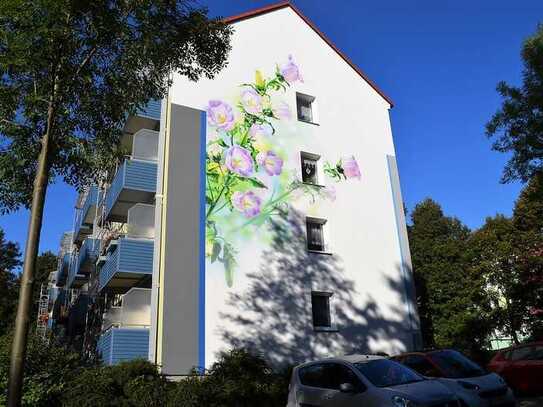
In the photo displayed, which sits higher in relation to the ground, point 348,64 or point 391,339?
point 348,64

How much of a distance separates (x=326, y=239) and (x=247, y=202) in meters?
4.00

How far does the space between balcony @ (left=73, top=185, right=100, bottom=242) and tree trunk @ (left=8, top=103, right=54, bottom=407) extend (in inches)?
610

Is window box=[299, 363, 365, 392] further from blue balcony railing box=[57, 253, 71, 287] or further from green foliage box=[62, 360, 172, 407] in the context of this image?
blue balcony railing box=[57, 253, 71, 287]

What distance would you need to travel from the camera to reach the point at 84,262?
80.0 ft

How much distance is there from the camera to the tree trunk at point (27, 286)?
7.24 metres

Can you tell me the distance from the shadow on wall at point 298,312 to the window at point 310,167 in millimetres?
2290

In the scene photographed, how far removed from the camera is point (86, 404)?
11.4 metres

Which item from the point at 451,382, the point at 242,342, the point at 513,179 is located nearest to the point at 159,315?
the point at 242,342

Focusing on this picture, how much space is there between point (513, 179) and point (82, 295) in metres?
19.7

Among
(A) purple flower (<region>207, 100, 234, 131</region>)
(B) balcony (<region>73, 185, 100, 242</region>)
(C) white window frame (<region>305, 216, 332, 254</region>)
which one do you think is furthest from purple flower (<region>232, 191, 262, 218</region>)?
(B) balcony (<region>73, 185, 100, 242</region>)

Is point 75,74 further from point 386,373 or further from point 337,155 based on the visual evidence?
point 337,155

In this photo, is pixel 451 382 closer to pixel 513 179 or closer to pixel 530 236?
pixel 513 179

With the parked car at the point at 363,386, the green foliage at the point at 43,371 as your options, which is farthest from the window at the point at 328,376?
the green foliage at the point at 43,371

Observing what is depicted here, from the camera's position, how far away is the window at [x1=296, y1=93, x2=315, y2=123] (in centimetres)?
2317
